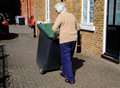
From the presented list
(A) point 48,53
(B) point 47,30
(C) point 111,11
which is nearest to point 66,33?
(B) point 47,30

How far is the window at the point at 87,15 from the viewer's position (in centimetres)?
1319

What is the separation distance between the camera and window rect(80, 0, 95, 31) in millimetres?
13188

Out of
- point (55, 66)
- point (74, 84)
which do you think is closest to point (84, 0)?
point (55, 66)

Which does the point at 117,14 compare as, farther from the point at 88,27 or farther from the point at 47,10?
the point at 47,10

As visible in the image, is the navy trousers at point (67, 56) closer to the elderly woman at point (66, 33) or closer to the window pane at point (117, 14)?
the elderly woman at point (66, 33)

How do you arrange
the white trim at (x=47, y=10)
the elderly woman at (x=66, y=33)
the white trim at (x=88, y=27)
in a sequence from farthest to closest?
the white trim at (x=47, y=10) → the white trim at (x=88, y=27) → the elderly woman at (x=66, y=33)

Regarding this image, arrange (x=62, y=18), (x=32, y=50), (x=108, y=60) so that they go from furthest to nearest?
(x=32, y=50), (x=108, y=60), (x=62, y=18)

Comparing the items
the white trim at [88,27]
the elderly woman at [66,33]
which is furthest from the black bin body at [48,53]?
the white trim at [88,27]

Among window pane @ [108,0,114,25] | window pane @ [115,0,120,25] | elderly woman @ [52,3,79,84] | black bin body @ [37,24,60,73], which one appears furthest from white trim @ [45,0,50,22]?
elderly woman @ [52,3,79,84]

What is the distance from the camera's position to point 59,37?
8.88m

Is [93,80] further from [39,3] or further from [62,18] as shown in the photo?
[39,3]

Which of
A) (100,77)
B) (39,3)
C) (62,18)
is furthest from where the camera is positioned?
(39,3)

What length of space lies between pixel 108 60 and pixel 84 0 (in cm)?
311

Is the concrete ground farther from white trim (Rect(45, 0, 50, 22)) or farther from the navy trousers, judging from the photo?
white trim (Rect(45, 0, 50, 22))
